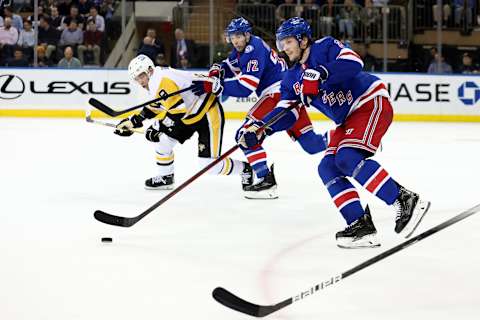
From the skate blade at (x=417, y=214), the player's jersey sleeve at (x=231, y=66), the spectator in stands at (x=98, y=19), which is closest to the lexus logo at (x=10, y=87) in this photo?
the spectator in stands at (x=98, y=19)

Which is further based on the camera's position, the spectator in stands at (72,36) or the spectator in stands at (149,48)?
the spectator in stands at (149,48)

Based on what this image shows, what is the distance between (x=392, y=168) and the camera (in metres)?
7.09

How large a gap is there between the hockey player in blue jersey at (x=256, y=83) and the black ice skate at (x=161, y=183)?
0.53 meters

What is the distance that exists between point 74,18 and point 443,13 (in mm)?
4934

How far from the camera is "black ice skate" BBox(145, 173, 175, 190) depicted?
5.95m

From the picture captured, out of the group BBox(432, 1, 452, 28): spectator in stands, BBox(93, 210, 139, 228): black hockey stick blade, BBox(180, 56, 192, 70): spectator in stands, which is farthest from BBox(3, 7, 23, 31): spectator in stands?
BBox(93, 210, 139, 228): black hockey stick blade

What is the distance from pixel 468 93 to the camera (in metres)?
11.5

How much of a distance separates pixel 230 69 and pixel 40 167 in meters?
2.00

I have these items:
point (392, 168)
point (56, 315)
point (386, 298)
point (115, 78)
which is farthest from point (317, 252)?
point (115, 78)

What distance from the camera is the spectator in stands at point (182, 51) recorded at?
1188 cm

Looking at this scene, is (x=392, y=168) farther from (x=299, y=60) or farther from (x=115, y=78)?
(x=115, y=78)

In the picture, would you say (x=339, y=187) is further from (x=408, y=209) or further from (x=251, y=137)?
(x=251, y=137)

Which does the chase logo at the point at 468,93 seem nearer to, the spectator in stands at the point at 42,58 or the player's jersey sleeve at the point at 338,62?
the spectator in stands at the point at 42,58

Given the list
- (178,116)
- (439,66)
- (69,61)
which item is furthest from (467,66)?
(178,116)
